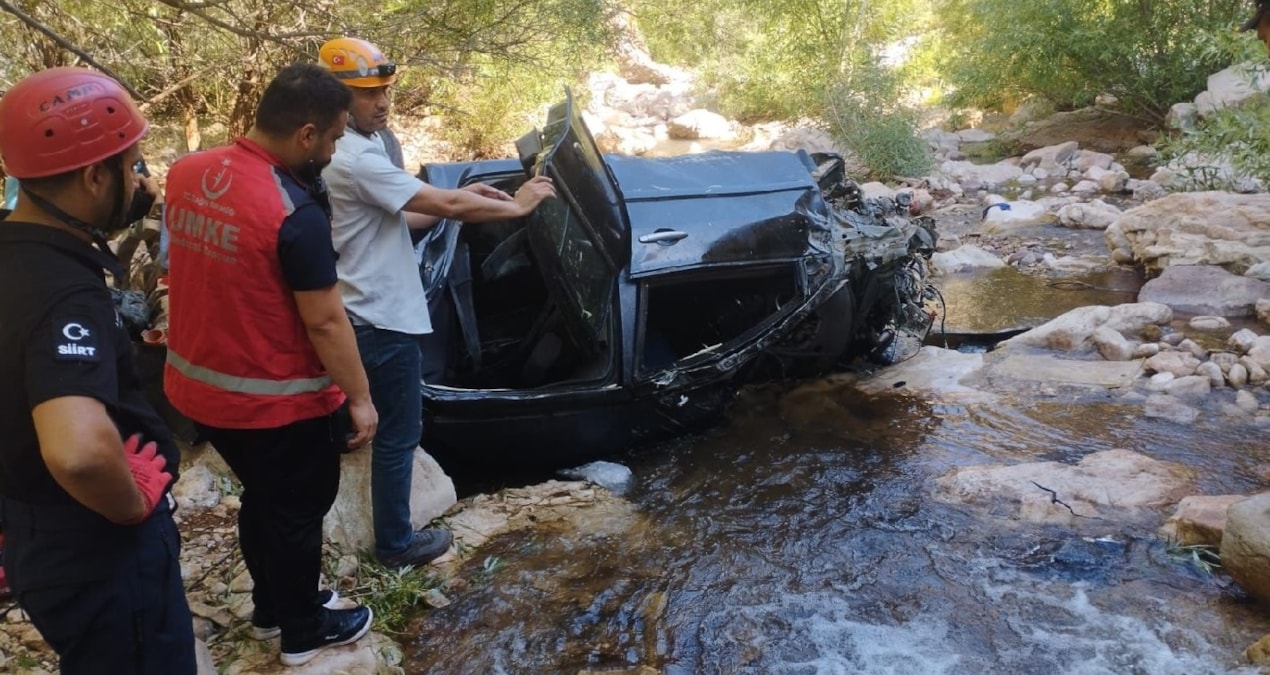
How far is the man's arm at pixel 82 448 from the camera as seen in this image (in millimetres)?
1522

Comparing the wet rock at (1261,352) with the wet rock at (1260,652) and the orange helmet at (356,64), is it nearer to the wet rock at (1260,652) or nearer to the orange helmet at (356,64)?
the wet rock at (1260,652)

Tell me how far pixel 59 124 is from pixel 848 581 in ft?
9.90

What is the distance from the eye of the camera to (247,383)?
233 centimetres

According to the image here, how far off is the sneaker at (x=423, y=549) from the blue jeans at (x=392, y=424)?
0.03 metres

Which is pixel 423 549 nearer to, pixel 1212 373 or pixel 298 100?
pixel 298 100

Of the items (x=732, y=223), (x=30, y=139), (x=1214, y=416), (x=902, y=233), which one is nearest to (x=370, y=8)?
(x=732, y=223)

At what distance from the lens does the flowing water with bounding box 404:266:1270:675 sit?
302 centimetres

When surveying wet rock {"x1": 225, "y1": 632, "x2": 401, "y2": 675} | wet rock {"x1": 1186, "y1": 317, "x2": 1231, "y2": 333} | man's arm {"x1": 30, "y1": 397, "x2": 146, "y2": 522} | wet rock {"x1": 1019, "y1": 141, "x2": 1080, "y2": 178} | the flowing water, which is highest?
man's arm {"x1": 30, "y1": 397, "x2": 146, "y2": 522}

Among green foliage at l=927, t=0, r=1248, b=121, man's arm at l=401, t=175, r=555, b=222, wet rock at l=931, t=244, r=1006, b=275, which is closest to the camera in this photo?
man's arm at l=401, t=175, r=555, b=222

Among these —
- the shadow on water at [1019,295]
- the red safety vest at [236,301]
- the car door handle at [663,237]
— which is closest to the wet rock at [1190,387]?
the shadow on water at [1019,295]

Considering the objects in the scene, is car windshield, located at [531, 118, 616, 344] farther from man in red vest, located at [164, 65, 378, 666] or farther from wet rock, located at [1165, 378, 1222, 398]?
wet rock, located at [1165, 378, 1222, 398]

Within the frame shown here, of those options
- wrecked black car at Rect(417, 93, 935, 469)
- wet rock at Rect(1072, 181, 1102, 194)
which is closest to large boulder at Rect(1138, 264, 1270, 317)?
wrecked black car at Rect(417, 93, 935, 469)

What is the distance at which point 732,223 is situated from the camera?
4.64 metres

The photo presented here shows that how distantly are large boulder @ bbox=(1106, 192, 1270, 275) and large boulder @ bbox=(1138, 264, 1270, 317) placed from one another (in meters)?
0.39
